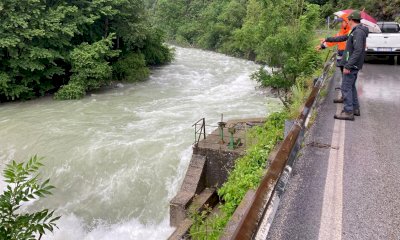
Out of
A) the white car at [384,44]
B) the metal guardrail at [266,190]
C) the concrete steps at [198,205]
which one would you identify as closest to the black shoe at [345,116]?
the metal guardrail at [266,190]

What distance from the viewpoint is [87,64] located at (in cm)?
1986

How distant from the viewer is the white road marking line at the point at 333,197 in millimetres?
3879

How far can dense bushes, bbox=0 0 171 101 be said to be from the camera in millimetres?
17859

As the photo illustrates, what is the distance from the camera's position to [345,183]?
4.90 metres

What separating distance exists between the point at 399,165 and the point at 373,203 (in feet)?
4.62

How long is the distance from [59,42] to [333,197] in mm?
18301

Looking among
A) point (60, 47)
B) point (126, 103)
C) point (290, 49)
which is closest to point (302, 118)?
point (290, 49)

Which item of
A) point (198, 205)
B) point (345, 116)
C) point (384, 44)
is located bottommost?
point (198, 205)

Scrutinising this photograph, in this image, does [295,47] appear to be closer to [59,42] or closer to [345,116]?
[345,116]

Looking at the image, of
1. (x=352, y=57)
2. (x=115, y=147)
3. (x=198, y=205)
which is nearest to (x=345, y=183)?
(x=352, y=57)

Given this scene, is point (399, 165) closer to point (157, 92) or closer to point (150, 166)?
point (150, 166)

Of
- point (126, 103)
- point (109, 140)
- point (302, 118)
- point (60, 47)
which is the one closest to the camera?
point (302, 118)

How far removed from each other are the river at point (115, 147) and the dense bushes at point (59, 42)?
3.80ft

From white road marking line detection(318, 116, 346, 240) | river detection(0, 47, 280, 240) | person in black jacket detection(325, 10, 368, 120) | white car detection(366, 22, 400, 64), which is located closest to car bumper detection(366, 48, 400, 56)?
white car detection(366, 22, 400, 64)
